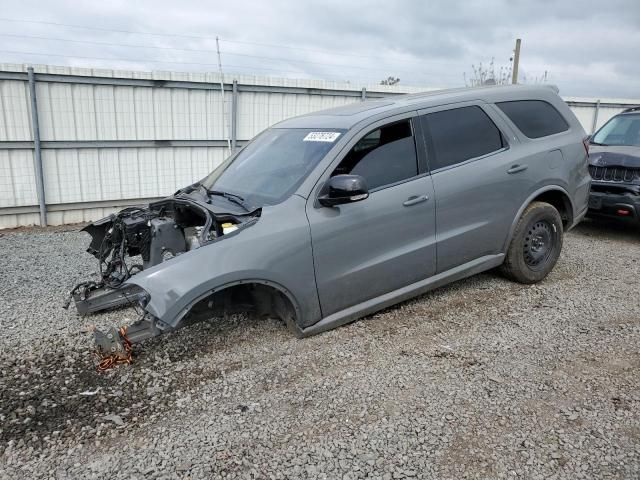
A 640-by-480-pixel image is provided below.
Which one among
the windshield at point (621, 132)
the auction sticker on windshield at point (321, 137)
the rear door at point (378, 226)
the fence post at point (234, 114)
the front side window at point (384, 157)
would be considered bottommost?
the rear door at point (378, 226)

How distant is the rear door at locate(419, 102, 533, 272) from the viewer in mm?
4285

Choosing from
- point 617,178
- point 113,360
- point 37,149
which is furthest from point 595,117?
point 113,360

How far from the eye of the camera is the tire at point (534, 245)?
4.86 meters

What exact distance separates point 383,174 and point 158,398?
2.37 meters

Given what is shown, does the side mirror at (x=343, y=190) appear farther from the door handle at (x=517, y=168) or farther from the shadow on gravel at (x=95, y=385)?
the door handle at (x=517, y=168)

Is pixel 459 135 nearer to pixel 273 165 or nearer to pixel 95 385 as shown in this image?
pixel 273 165

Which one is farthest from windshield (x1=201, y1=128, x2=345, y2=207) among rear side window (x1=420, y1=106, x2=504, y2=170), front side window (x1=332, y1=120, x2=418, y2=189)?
rear side window (x1=420, y1=106, x2=504, y2=170)

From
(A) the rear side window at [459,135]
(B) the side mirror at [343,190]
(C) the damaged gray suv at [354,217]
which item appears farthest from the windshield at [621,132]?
(B) the side mirror at [343,190]

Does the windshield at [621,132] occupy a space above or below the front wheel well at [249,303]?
above

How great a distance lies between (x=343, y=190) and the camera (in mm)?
3600

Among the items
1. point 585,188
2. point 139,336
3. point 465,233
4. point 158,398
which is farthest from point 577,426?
point 585,188

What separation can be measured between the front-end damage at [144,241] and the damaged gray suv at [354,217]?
0.04 ft

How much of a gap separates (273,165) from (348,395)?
2045 mm

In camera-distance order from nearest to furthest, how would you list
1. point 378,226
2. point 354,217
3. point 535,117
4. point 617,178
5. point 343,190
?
1. point 343,190
2. point 354,217
3. point 378,226
4. point 535,117
5. point 617,178
